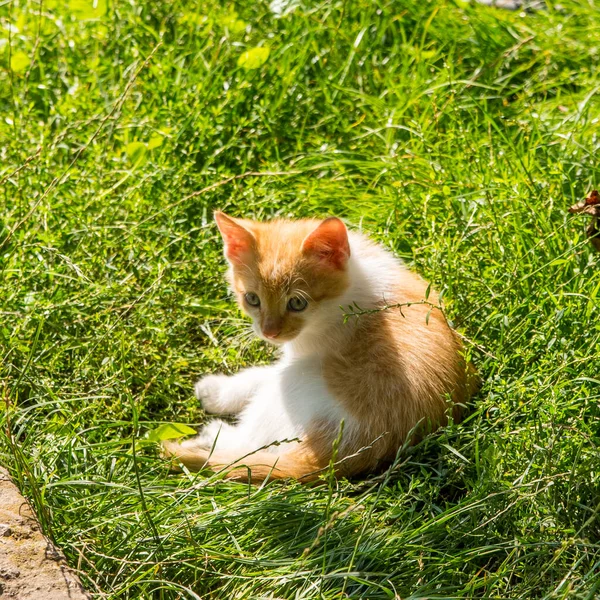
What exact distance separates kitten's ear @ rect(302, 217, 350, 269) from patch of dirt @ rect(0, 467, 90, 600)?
1.41m

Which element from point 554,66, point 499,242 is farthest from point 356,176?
point 554,66

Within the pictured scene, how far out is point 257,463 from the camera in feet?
10.1

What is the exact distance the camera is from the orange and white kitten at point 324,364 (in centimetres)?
311

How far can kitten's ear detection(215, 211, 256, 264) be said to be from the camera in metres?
3.47

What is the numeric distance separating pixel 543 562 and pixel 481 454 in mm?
458

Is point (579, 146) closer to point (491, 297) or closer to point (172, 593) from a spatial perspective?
point (491, 297)

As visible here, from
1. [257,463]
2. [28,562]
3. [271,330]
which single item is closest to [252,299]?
[271,330]

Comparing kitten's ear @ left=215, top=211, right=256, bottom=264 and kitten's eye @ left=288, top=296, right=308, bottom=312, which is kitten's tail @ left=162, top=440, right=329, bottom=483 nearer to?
kitten's eye @ left=288, top=296, right=308, bottom=312

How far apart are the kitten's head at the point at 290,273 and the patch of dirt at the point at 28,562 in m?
1.19

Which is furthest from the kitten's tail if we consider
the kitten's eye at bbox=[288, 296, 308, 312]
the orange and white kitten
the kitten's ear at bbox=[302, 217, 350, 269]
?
the kitten's ear at bbox=[302, 217, 350, 269]

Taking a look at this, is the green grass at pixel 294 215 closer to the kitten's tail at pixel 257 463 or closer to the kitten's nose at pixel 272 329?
the kitten's tail at pixel 257 463

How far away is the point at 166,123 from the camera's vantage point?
4516mm

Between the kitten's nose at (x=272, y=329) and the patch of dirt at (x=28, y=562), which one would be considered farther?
the kitten's nose at (x=272, y=329)

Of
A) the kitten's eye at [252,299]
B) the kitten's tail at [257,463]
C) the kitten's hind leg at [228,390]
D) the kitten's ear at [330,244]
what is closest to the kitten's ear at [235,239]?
the kitten's eye at [252,299]
